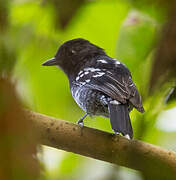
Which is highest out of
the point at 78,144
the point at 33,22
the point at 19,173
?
the point at 33,22

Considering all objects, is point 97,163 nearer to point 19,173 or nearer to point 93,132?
point 93,132

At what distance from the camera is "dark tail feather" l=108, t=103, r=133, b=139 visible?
8.56 ft

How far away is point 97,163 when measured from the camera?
11.0 ft

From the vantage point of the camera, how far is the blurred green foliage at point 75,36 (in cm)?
55

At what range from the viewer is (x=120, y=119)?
8.99 ft

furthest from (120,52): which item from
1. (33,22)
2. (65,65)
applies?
(65,65)

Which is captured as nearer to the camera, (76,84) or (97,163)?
(97,163)

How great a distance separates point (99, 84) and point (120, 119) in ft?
2.35

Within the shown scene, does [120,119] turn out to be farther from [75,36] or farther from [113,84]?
→ [75,36]

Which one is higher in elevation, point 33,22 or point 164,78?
point 33,22

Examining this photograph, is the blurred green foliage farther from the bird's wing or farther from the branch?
the bird's wing

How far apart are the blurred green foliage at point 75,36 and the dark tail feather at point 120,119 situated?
0.75 feet

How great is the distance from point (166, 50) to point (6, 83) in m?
0.23

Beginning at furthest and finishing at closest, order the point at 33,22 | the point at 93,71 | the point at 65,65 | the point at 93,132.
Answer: the point at 65,65
the point at 93,71
the point at 93,132
the point at 33,22
